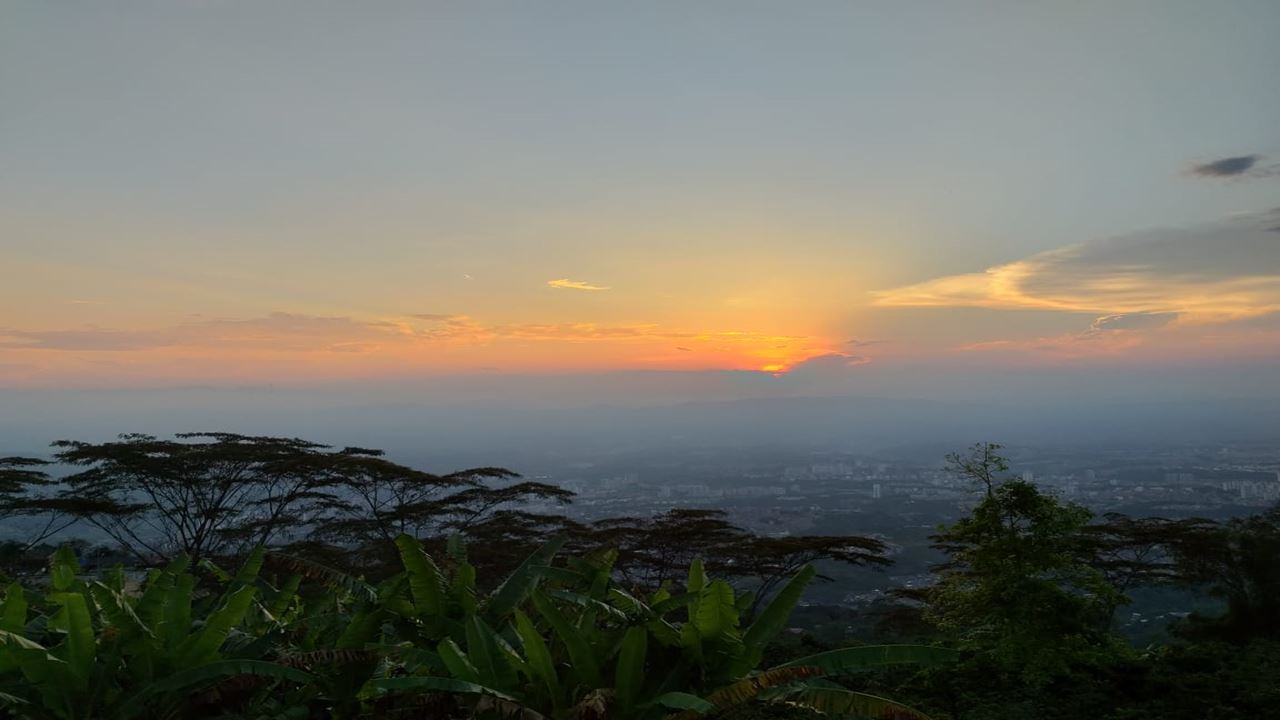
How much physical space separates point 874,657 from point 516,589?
2.94 m

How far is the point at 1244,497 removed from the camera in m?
53.5

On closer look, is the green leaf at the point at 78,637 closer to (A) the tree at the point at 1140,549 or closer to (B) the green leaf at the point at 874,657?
(B) the green leaf at the point at 874,657

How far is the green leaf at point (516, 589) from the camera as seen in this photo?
538 cm

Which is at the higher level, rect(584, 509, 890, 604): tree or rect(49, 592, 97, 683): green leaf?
rect(49, 592, 97, 683): green leaf

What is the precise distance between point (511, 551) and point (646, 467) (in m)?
100

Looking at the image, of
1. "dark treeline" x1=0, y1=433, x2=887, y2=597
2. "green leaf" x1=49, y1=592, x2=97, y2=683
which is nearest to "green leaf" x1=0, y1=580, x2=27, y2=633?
"green leaf" x1=49, y1=592, x2=97, y2=683

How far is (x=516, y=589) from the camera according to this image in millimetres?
5547

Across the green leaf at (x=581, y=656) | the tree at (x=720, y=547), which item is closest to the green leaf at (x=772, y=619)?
the green leaf at (x=581, y=656)

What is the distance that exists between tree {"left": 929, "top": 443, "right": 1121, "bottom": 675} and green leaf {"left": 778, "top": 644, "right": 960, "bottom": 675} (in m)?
6.72

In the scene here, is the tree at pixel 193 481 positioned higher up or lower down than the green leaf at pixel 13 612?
lower down

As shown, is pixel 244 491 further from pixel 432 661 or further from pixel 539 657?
pixel 539 657

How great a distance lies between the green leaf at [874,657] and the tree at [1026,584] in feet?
22.0

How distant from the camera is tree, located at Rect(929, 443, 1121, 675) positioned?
31.8 feet

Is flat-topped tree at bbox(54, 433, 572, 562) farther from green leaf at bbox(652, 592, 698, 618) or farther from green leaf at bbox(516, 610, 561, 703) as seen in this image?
green leaf at bbox(516, 610, 561, 703)
